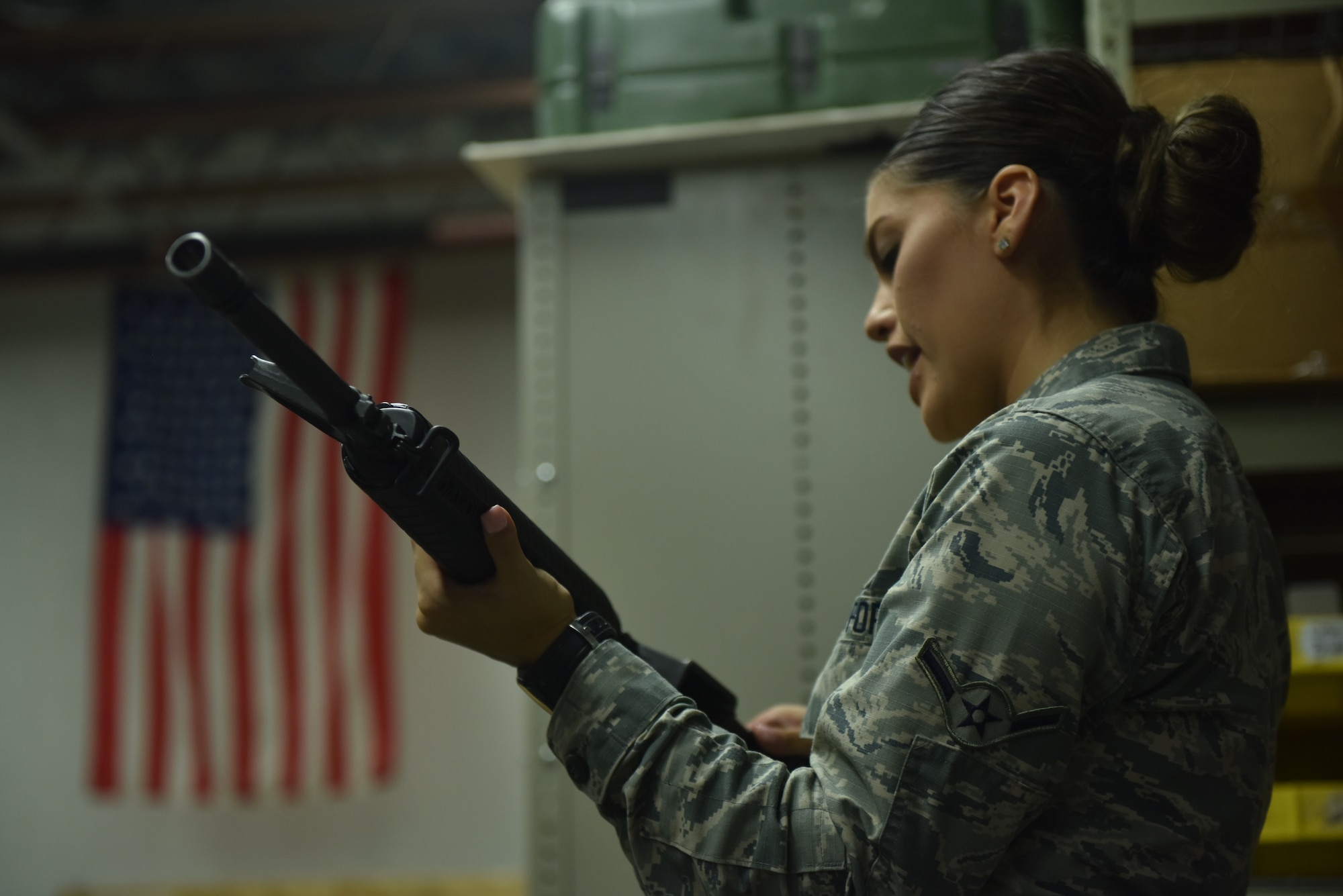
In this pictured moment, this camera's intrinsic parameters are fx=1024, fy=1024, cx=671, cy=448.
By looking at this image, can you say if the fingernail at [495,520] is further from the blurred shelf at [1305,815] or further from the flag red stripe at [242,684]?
the flag red stripe at [242,684]

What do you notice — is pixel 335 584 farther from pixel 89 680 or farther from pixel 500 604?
pixel 500 604

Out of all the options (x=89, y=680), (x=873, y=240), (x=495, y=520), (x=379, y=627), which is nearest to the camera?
(x=495, y=520)

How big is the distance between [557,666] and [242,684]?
3.65m

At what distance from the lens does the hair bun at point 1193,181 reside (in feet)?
2.48

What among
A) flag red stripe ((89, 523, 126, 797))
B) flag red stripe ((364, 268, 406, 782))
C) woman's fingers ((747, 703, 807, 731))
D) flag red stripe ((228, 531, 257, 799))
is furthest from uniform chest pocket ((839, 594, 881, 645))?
flag red stripe ((89, 523, 126, 797))

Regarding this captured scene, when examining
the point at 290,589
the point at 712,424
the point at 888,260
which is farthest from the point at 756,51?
the point at 290,589

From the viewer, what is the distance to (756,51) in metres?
1.90

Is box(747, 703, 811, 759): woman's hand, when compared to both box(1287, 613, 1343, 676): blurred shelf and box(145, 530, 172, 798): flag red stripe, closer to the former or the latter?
box(1287, 613, 1343, 676): blurred shelf

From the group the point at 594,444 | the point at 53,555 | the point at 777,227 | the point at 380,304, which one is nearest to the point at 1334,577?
the point at 777,227

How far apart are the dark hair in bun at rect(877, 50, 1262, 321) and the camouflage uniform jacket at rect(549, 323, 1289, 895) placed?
156 millimetres

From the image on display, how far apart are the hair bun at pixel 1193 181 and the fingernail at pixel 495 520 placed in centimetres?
52

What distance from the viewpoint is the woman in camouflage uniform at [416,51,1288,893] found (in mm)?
583

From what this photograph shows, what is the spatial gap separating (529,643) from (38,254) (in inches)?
188

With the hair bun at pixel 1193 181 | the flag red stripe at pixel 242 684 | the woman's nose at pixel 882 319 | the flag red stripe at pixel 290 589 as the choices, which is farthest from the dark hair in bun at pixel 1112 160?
the flag red stripe at pixel 242 684
